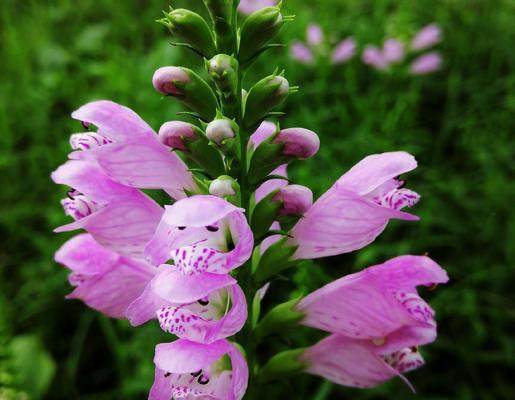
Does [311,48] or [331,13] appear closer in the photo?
[311,48]

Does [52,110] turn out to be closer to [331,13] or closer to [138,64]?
[138,64]

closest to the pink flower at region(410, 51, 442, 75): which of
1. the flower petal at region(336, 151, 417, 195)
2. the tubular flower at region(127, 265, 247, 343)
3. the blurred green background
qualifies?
the blurred green background

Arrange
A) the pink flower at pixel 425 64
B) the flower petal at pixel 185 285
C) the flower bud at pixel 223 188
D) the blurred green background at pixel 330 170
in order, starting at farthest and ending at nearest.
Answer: the pink flower at pixel 425 64 < the blurred green background at pixel 330 170 < the flower bud at pixel 223 188 < the flower petal at pixel 185 285

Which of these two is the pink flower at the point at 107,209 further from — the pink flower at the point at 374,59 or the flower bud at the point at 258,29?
the pink flower at the point at 374,59

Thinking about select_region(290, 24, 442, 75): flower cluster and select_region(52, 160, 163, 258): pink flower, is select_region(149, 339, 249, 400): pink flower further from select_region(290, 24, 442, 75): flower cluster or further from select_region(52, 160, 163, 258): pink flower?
select_region(290, 24, 442, 75): flower cluster

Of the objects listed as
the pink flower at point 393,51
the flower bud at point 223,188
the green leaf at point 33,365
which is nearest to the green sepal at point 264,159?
the flower bud at point 223,188

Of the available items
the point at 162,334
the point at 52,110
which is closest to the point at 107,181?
the point at 162,334

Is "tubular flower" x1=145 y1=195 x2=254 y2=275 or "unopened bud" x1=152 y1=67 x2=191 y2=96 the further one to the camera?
"unopened bud" x1=152 y1=67 x2=191 y2=96
